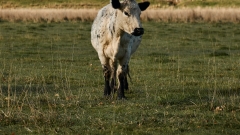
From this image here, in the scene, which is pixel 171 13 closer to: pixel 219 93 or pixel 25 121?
pixel 219 93

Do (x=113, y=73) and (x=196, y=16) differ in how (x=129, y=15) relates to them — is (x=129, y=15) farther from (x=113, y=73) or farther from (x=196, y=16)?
(x=196, y=16)

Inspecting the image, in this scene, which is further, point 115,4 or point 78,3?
point 78,3

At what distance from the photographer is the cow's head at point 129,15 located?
33.3 ft

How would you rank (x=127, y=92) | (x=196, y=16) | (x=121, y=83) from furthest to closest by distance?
1. (x=196, y=16)
2. (x=127, y=92)
3. (x=121, y=83)

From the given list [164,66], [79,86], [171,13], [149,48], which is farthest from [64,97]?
[171,13]

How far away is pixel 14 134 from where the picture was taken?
7941 millimetres

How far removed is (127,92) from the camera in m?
12.6

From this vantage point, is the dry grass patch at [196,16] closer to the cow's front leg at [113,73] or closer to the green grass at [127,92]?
the green grass at [127,92]

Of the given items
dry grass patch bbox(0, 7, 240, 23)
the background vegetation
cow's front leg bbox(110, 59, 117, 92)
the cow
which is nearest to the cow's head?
the cow

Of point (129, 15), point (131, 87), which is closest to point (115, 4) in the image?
point (129, 15)

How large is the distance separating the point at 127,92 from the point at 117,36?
6.61ft

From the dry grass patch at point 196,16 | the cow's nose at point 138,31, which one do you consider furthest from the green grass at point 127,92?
the dry grass patch at point 196,16

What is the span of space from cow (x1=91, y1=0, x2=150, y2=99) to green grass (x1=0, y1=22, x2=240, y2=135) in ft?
1.77

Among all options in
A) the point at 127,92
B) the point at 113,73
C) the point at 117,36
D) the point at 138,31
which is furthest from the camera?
the point at 127,92
